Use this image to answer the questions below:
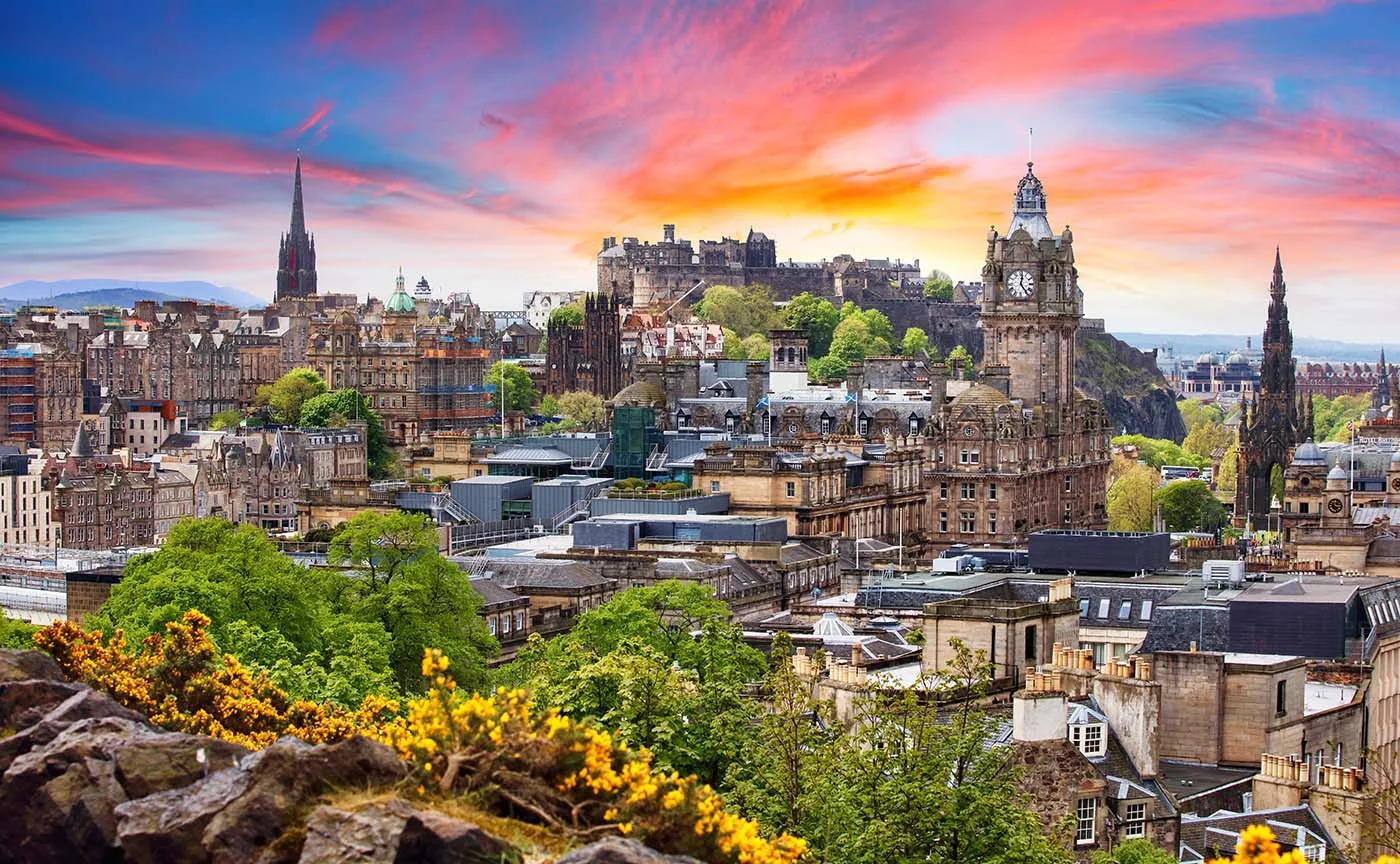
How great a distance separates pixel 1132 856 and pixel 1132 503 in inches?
4639

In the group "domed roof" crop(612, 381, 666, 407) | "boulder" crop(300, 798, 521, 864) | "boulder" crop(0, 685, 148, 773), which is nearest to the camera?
"boulder" crop(300, 798, 521, 864)

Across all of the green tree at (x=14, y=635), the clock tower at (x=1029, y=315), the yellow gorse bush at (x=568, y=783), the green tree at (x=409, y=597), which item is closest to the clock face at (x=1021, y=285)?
the clock tower at (x=1029, y=315)

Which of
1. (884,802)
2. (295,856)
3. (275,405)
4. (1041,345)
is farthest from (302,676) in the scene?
(275,405)

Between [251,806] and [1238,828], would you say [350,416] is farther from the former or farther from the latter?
[251,806]

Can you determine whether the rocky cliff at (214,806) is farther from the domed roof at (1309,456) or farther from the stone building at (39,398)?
the stone building at (39,398)

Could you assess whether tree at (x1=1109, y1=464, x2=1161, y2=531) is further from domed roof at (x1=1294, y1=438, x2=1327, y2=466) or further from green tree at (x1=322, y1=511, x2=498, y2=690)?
green tree at (x1=322, y1=511, x2=498, y2=690)

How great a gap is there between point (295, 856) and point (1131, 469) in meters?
159

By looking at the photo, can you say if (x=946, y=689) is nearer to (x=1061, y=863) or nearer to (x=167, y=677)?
(x=1061, y=863)

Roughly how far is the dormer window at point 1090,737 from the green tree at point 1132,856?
3.78m

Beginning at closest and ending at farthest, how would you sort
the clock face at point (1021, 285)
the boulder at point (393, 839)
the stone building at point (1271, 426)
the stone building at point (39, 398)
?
the boulder at point (393, 839), the clock face at point (1021, 285), the stone building at point (1271, 426), the stone building at point (39, 398)

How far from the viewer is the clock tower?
13850 cm

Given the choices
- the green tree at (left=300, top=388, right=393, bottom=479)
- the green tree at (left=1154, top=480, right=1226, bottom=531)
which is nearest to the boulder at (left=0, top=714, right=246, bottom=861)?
the green tree at (left=1154, top=480, right=1226, bottom=531)

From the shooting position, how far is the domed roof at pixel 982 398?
5143 inches

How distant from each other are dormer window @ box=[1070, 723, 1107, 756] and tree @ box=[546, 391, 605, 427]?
133m
